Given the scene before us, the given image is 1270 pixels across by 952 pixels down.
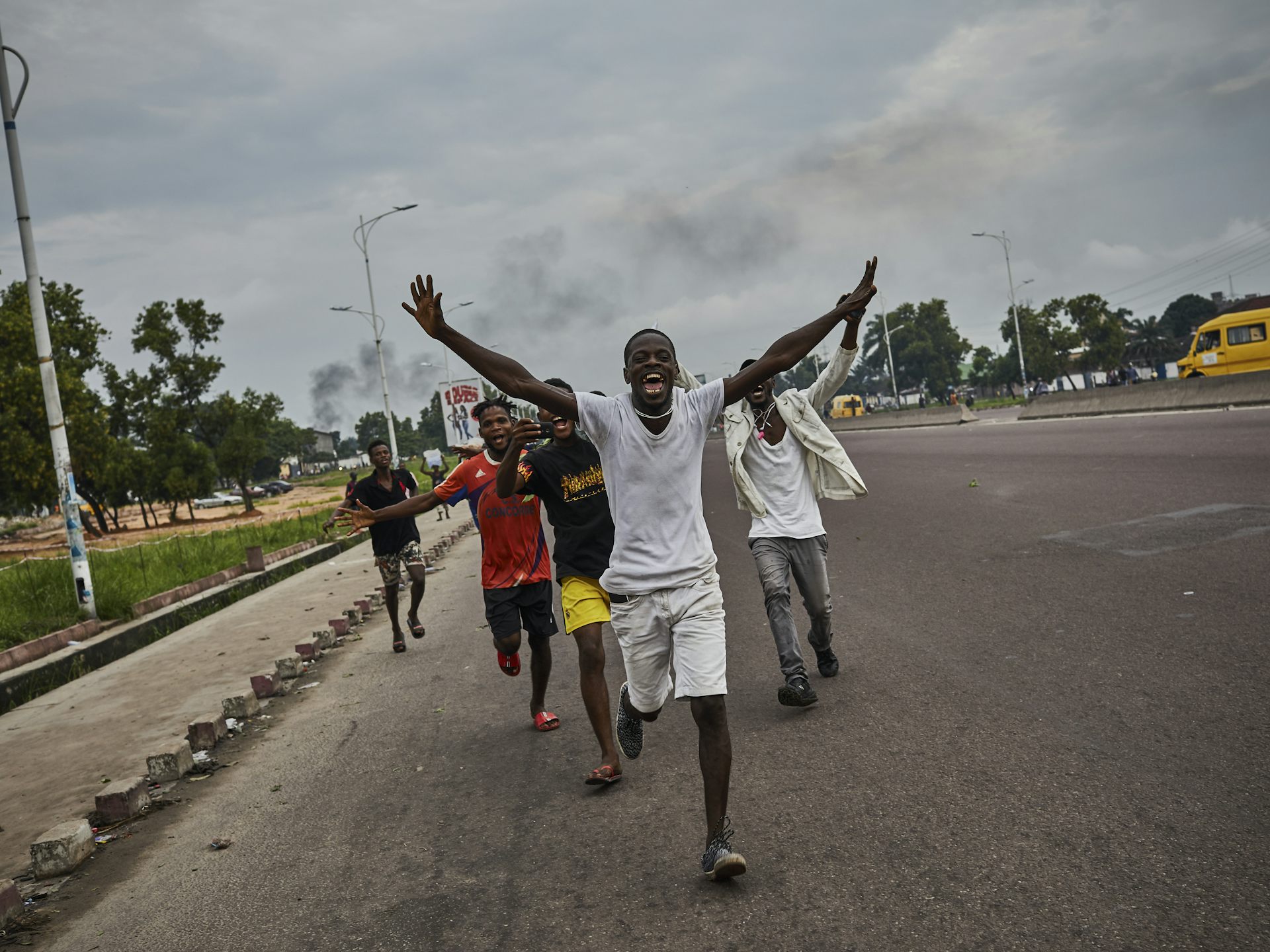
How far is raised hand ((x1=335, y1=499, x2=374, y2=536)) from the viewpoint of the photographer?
667cm

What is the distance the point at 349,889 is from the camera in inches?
163

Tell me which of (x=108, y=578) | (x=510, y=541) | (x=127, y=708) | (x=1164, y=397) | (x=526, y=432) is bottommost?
(x=127, y=708)

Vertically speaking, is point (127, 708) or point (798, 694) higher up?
point (798, 694)

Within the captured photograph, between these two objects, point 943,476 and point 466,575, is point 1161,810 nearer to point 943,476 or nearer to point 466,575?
point 466,575

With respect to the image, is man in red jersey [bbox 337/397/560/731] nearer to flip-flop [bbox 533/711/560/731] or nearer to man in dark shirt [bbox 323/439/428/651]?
flip-flop [bbox 533/711/560/731]

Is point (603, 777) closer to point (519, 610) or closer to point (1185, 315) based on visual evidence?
point (519, 610)

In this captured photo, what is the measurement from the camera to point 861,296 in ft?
14.6

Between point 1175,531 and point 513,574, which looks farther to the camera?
point 1175,531

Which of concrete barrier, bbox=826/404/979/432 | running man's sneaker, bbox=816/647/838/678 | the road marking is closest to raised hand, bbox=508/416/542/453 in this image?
running man's sneaker, bbox=816/647/838/678

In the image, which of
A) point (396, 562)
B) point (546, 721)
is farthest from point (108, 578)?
point (546, 721)

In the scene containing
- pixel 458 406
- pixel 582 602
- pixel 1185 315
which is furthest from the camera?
pixel 1185 315

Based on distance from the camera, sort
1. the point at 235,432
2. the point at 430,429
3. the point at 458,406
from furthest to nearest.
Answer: the point at 430,429 < the point at 235,432 < the point at 458,406

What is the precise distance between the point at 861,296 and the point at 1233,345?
3354 cm

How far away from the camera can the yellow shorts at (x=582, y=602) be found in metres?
5.39
